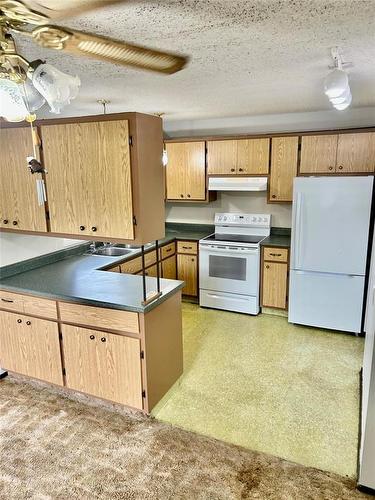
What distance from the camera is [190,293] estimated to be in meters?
4.66

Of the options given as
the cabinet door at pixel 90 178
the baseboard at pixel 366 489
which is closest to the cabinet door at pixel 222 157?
the cabinet door at pixel 90 178

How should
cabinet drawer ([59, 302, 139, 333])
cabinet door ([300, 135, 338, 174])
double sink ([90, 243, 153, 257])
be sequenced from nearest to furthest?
cabinet drawer ([59, 302, 139, 333]), cabinet door ([300, 135, 338, 174]), double sink ([90, 243, 153, 257])

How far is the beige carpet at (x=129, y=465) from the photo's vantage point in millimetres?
1923

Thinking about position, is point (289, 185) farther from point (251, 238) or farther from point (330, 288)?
point (330, 288)

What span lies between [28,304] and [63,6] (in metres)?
2.09

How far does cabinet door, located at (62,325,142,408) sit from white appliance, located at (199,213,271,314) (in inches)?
83.3

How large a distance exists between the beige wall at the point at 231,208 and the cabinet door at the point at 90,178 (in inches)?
110

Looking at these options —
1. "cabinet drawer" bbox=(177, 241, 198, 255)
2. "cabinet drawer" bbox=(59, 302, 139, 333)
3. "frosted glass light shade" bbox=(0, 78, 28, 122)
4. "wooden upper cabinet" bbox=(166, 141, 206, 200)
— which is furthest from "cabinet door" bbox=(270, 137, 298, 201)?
"frosted glass light shade" bbox=(0, 78, 28, 122)

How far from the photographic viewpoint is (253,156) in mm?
4234

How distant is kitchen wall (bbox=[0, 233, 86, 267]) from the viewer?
288cm

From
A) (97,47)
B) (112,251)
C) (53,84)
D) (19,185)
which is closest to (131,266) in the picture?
(112,251)

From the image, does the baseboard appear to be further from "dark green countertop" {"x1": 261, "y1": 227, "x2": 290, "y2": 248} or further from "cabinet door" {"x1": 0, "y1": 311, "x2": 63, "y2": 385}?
"dark green countertop" {"x1": 261, "y1": 227, "x2": 290, "y2": 248}

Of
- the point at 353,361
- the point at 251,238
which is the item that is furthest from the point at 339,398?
the point at 251,238

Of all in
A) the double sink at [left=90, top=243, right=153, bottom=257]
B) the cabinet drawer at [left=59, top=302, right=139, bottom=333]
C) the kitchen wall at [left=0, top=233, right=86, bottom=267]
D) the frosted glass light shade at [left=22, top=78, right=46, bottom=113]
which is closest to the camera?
the frosted glass light shade at [left=22, top=78, right=46, bottom=113]
